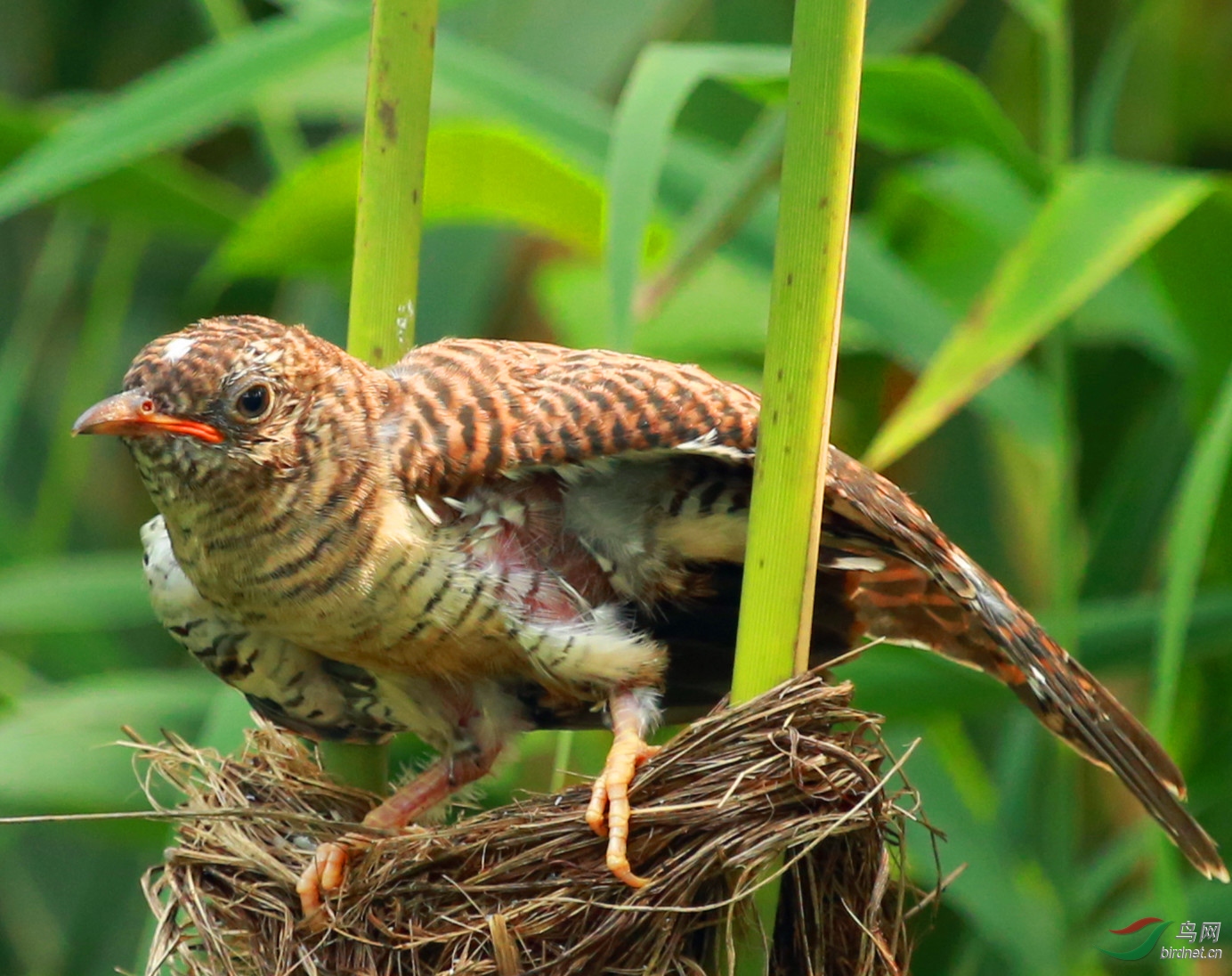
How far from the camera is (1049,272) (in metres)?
1.65

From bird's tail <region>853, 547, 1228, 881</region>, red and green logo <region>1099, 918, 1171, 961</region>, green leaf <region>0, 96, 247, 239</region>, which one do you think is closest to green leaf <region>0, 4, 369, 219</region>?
green leaf <region>0, 96, 247, 239</region>

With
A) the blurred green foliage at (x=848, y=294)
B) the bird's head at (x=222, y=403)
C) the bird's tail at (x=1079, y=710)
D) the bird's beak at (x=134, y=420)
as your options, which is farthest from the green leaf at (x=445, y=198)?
the bird's tail at (x=1079, y=710)

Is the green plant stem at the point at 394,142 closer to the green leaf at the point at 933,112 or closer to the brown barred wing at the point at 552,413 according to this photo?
the brown barred wing at the point at 552,413

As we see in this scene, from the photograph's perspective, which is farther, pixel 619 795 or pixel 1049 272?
pixel 1049 272

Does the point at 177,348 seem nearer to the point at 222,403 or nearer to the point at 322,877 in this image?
the point at 222,403

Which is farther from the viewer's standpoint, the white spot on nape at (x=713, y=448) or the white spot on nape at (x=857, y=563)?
the white spot on nape at (x=857, y=563)

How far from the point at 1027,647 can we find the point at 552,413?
0.49 metres

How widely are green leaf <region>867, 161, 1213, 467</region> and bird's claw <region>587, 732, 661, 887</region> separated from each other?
53 centimetres

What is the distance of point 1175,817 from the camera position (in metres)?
1.38

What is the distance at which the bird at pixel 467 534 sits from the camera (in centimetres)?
132

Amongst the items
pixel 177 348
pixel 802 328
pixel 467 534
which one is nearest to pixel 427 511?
pixel 467 534

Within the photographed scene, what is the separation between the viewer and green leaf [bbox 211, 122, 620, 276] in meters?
2.00

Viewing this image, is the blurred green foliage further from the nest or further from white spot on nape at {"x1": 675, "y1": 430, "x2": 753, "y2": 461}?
the nest

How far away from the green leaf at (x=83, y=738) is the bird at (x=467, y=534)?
525 mm
